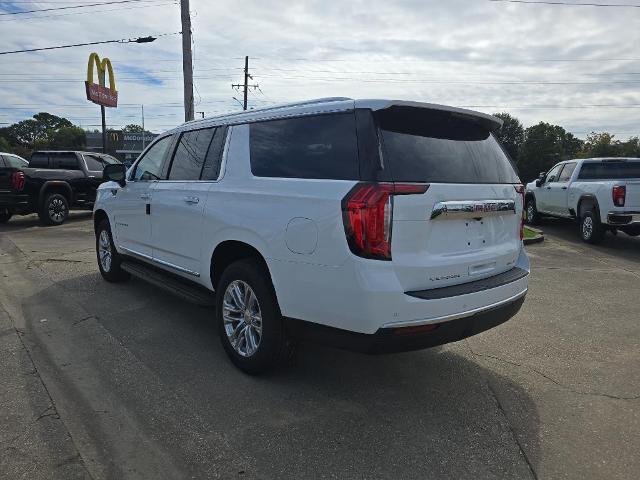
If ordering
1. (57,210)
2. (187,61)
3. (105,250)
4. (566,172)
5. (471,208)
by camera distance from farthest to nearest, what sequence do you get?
(187,61)
(57,210)
(566,172)
(105,250)
(471,208)

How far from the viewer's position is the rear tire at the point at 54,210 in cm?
1305

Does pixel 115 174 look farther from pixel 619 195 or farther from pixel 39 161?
pixel 39 161

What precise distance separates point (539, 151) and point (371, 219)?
3457 inches

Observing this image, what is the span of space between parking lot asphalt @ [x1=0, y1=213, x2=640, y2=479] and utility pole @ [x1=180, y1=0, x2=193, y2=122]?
497 inches

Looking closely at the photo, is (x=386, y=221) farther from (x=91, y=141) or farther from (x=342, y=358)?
(x=91, y=141)

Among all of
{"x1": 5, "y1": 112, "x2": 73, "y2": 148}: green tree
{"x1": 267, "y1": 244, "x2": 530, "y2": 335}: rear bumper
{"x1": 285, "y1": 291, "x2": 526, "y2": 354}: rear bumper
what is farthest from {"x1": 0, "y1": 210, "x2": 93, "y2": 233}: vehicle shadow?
{"x1": 5, "y1": 112, "x2": 73, "y2": 148}: green tree

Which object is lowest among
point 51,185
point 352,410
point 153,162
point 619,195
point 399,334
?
point 352,410

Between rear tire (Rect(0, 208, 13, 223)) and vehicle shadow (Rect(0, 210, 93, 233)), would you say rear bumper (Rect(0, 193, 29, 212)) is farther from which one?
rear tire (Rect(0, 208, 13, 223))

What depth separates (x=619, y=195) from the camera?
10.0 m

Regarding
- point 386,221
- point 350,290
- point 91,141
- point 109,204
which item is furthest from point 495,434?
point 91,141

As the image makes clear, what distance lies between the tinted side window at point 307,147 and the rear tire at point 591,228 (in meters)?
9.13

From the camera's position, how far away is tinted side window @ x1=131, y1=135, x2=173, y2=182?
17.3 feet

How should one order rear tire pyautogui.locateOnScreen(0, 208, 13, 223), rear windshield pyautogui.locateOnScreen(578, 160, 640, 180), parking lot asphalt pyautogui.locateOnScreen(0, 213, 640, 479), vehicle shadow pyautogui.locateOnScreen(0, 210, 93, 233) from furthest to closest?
rear tire pyautogui.locateOnScreen(0, 208, 13, 223)
vehicle shadow pyautogui.locateOnScreen(0, 210, 93, 233)
rear windshield pyautogui.locateOnScreen(578, 160, 640, 180)
parking lot asphalt pyautogui.locateOnScreen(0, 213, 640, 479)

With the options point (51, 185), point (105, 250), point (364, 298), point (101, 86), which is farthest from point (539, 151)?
point (364, 298)
